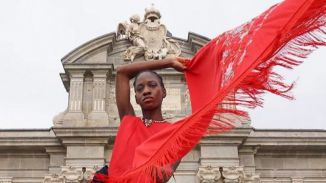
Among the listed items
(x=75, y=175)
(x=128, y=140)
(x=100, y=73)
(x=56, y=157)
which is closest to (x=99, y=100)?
(x=100, y=73)

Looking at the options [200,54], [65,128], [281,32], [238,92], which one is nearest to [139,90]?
[200,54]

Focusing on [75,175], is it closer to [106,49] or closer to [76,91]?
[76,91]

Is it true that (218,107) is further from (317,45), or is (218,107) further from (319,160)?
(319,160)

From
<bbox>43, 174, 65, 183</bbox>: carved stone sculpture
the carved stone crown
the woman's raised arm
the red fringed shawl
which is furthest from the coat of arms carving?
the red fringed shawl

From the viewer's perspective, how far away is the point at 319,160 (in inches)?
622

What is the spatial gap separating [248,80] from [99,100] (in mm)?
13246

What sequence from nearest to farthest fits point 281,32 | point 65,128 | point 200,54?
point 281,32
point 200,54
point 65,128

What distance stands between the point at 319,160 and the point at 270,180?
166cm

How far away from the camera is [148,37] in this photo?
16625mm

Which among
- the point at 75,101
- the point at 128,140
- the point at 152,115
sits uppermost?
the point at 75,101

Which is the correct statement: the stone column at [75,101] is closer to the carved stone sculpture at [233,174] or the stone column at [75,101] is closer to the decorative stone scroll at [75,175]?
the decorative stone scroll at [75,175]

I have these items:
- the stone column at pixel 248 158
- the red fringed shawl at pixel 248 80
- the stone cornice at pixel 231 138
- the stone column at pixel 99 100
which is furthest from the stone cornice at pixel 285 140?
the red fringed shawl at pixel 248 80

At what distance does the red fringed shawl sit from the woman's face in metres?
0.35

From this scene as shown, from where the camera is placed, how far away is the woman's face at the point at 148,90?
112 inches
